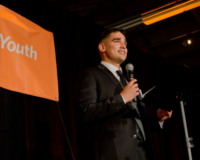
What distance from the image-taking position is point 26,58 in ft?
8.04

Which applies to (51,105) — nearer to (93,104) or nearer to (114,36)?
(114,36)

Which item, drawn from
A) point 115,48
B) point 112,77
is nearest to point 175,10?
point 115,48

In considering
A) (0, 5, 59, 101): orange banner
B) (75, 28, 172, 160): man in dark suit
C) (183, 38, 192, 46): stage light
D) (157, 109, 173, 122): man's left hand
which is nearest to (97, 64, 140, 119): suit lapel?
(75, 28, 172, 160): man in dark suit

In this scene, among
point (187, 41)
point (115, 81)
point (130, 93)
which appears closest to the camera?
point (130, 93)

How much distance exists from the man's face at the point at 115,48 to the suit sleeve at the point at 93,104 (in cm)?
33

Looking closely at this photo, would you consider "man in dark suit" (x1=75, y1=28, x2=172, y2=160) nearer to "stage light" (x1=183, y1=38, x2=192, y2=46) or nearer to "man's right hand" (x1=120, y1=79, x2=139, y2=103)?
"man's right hand" (x1=120, y1=79, x2=139, y2=103)

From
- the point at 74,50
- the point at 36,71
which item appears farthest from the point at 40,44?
the point at 74,50

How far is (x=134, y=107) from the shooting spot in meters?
1.62

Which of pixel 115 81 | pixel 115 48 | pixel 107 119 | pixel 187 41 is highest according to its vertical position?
pixel 187 41

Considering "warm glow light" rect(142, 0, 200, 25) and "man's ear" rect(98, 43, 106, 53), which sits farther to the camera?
"warm glow light" rect(142, 0, 200, 25)

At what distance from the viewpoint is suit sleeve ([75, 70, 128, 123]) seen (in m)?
1.49

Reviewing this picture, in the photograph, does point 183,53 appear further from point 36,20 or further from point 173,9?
point 36,20

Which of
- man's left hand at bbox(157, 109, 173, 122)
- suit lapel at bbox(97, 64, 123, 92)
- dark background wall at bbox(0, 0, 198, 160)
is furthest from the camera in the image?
dark background wall at bbox(0, 0, 198, 160)

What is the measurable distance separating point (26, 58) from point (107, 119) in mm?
1254
